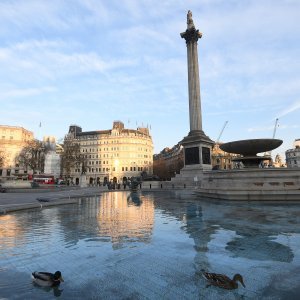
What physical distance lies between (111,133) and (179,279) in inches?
4474

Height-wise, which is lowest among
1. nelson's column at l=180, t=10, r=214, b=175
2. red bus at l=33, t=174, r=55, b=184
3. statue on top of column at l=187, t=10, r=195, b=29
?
red bus at l=33, t=174, r=55, b=184

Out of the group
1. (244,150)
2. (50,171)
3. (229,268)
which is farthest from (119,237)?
(50,171)

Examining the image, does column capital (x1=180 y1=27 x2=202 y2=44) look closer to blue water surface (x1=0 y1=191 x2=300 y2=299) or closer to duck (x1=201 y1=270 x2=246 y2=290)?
blue water surface (x1=0 y1=191 x2=300 y2=299)

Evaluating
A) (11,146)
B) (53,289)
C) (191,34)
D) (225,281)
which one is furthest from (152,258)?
(11,146)

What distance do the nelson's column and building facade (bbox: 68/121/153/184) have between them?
71.8 meters

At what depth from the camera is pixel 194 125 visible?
137ft

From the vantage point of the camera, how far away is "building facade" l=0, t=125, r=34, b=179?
317 ft

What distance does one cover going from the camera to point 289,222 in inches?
396

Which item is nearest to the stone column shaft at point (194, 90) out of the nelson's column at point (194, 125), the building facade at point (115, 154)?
the nelson's column at point (194, 125)

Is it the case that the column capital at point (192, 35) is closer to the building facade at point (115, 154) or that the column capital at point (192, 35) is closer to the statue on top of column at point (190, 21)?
the statue on top of column at point (190, 21)

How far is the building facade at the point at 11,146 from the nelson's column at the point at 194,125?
75330mm

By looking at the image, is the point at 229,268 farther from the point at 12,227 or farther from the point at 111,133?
the point at 111,133

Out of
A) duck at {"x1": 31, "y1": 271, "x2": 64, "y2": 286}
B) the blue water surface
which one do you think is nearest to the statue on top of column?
the blue water surface

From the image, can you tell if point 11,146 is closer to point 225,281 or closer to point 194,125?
point 194,125
